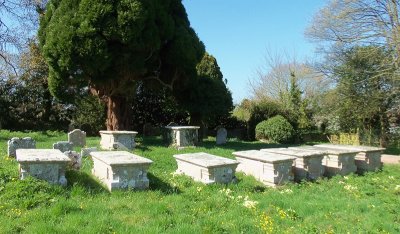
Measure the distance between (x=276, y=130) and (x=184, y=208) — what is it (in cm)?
1427

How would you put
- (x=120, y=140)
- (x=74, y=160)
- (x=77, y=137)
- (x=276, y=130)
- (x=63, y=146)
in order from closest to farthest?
(x=74, y=160) < (x=63, y=146) < (x=120, y=140) < (x=77, y=137) < (x=276, y=130)

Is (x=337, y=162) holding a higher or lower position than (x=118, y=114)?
lower

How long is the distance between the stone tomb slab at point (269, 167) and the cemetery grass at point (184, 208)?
1.63 ft

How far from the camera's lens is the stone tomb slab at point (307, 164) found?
31.2 feet

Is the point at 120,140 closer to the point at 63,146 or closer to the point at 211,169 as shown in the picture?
the point at 63,146

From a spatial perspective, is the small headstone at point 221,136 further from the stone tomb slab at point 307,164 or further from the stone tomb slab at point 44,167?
the stone tomb slab at point 44,167

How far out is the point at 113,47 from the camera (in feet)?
43.1

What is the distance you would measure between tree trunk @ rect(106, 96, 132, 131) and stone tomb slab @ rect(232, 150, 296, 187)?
7.12 meters

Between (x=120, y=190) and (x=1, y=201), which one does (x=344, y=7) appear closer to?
(x=120, y=190)

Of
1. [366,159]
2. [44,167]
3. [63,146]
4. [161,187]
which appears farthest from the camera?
[366,159]

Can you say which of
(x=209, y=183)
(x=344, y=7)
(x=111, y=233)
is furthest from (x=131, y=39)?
(x=344, y=7)

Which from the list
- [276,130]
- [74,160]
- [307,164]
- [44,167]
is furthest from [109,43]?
[276,130]

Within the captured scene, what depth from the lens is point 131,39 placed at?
12.9 m

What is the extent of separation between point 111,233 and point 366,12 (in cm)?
1787
